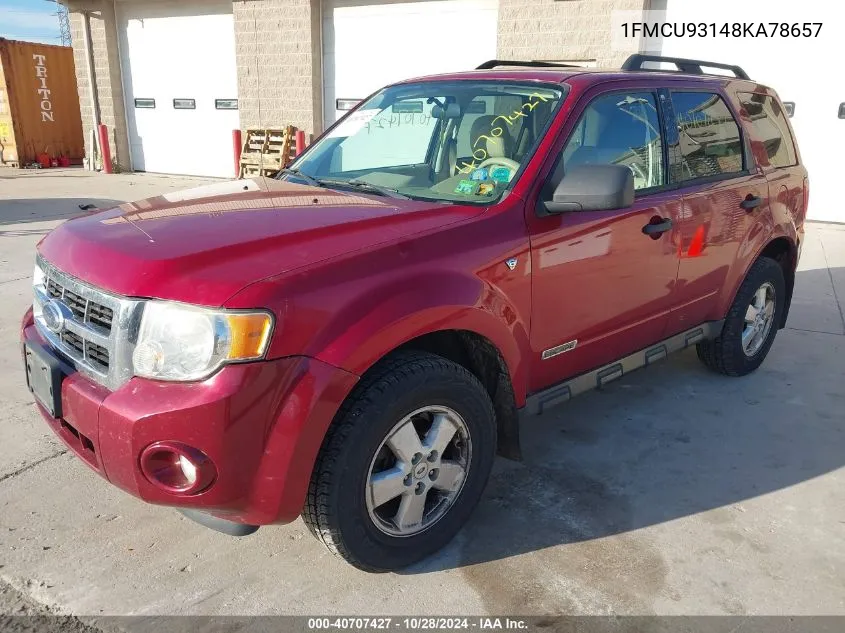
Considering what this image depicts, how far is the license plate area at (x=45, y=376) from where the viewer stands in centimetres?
241

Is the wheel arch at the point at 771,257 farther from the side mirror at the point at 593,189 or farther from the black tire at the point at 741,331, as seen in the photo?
the side mirror at the point at 593,189

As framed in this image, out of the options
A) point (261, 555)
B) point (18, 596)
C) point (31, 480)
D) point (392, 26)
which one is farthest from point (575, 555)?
point (392, 26)

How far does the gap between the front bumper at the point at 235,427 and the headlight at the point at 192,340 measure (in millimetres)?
36

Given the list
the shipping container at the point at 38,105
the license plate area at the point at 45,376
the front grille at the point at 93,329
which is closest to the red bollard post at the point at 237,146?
the shipping container at the point at 38,105

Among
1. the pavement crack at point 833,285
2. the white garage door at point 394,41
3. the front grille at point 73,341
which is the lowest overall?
the pavement crack at point 833,285

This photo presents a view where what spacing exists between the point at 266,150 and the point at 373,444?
11.6 meters

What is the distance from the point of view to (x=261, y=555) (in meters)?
2.77

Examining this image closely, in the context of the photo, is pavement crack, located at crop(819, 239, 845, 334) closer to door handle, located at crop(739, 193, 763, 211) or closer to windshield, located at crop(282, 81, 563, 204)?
door handle, located at crop(739, 193, 763, 211)

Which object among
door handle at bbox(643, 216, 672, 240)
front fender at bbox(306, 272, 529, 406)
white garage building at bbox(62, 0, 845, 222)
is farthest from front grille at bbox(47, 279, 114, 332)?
white garage building at bbox(62, 0, 845, 222)

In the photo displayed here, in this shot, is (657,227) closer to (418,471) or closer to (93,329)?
(418,471)

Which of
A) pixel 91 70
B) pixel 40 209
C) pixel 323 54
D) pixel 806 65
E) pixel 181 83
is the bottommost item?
pixel 40 209

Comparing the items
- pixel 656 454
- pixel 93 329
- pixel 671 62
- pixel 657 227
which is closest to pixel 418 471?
pixel 93 329

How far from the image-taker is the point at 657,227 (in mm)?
3434

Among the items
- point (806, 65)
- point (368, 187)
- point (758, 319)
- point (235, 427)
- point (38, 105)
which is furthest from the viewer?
point (38, 105)
